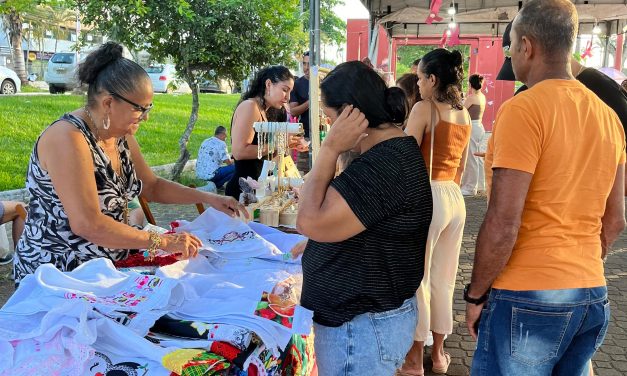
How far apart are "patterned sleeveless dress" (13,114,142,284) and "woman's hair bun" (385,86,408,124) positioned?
105 centimetres

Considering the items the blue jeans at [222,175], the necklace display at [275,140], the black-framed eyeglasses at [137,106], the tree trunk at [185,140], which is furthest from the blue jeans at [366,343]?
the tree trunk at [185,140]

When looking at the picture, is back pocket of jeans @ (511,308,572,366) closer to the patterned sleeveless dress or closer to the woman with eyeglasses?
the woman with eyeglasses

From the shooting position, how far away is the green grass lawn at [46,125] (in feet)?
28.5

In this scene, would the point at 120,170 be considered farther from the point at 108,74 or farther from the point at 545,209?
the point at 545,209

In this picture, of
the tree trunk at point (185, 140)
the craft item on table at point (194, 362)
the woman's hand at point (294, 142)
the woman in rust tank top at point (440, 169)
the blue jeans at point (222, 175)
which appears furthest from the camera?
the tree trunk at point (185, 140)

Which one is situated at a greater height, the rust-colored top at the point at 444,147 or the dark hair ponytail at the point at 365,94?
the dark hair ponytail at the point at 365,94

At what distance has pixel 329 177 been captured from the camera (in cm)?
158

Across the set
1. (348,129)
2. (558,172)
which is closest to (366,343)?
(348,129)

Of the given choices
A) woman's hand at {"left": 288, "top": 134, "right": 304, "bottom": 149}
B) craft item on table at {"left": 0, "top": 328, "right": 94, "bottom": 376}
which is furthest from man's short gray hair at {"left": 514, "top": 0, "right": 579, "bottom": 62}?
woman's hand at {"left": 288, "top": 134, "right": 304, "bottom": 149}

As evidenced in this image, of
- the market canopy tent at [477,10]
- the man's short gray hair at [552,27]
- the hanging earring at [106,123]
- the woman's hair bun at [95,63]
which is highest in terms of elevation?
the market canopy tent at [477,10]

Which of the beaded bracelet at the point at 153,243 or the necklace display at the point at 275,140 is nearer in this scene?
the beaded bracelet at the point at 153,243

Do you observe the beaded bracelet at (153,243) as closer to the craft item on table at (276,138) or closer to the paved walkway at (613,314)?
the craft item on table at (276,138)

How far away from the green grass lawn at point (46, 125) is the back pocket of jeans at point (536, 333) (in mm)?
6579

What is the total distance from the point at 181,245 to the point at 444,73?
5.66 feet
